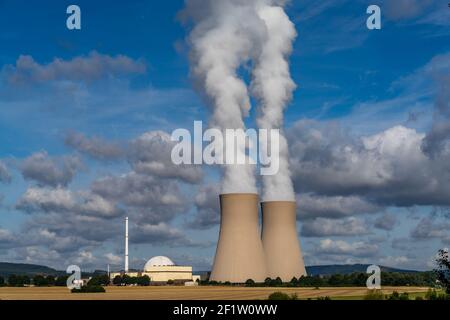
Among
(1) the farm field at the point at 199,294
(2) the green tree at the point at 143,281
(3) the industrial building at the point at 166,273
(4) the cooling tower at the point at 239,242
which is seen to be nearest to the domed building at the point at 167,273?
(3) the industrial building at the point at 166,273

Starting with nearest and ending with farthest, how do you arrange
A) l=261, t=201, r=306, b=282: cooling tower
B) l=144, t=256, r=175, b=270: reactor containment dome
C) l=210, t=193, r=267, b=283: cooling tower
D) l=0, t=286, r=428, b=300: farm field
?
l=0, t=286, r=428, b=300: farm field, l=210, t=193, r=267, b=283: cooling tower, l=261, t=201, r=306, b=282: cooling tower, l=144, t=256, r=175, b=270: reactor containment dome

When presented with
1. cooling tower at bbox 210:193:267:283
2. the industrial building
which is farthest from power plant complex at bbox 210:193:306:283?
the industrial building

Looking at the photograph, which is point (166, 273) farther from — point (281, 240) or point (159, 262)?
point (281, 240)

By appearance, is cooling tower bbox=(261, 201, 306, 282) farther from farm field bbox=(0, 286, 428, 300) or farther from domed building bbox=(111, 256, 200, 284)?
domed building bbox=(111, 256, 200, 284)

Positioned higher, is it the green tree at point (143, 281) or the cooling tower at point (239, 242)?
the cooling tower at point (239, 242)

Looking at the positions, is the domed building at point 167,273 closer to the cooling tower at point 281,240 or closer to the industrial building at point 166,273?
the industrial building at point 166,273

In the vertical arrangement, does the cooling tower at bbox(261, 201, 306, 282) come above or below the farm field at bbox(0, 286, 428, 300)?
above

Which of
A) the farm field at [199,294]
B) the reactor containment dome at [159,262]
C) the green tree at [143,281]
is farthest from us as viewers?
the reactor containment dome at [159,262]
